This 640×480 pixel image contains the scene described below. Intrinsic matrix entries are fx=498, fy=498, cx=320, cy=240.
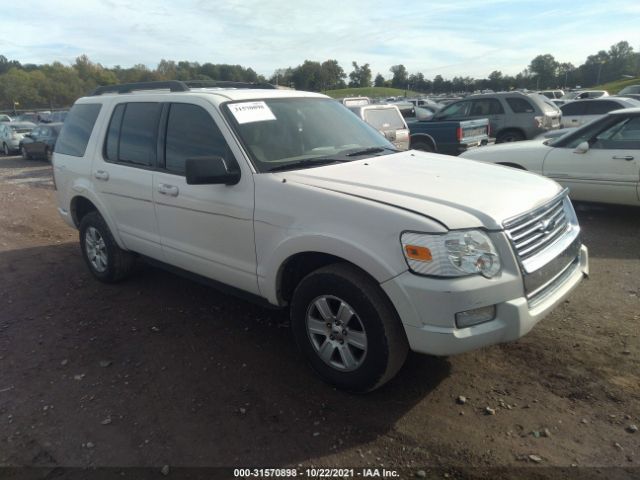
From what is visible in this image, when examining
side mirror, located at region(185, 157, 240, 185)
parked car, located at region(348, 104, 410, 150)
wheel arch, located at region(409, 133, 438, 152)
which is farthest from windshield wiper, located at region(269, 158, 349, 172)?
wheel arch, located at region(409, 133, 438, 152)

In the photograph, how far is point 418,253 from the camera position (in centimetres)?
269

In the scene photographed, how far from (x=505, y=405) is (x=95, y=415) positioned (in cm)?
255

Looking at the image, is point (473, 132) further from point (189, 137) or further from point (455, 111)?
point (189, 137)

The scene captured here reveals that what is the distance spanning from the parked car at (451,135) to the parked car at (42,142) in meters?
13.1

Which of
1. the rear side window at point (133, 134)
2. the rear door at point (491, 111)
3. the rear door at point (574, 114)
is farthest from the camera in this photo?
the rear door at point (574, 114)

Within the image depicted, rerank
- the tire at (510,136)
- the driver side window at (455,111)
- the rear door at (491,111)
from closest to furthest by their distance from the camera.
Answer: the tire at (510,136)
the rear door at (491,111)
the driver side window at (455,111)

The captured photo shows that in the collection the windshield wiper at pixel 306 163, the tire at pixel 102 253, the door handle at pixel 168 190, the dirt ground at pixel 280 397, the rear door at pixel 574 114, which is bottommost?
the dirt ground at pixel 280 397

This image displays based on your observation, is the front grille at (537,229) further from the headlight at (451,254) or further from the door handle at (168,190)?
the door handle at (168,190)

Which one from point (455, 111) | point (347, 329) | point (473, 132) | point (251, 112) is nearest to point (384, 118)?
point (473, 132)

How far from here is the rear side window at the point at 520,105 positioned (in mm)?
13305

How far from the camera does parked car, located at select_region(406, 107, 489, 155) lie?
11.7m

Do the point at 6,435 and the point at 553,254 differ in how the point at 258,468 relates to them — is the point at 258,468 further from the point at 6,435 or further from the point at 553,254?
the point at 553,254

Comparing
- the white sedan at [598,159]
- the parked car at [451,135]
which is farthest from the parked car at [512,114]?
the white sedan at [598,159]

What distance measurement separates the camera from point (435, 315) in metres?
2.66
